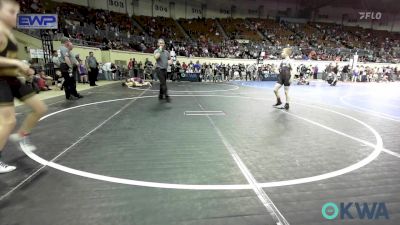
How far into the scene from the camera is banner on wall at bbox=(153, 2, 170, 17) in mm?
33594

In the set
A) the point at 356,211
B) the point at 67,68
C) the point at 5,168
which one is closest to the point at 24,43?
the point at 67,68

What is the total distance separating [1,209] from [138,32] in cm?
2752

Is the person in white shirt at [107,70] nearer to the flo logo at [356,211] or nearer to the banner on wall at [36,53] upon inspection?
the banner on wall at [36,53]

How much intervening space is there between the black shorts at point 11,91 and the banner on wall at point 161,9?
3271 centimetres

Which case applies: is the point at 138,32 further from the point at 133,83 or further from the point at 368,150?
the point at 368,150

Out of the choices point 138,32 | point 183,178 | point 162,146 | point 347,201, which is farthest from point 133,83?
point 138,32

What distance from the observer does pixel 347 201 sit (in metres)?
2.58

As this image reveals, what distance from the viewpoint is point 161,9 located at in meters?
34.1

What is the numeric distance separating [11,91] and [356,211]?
384cm

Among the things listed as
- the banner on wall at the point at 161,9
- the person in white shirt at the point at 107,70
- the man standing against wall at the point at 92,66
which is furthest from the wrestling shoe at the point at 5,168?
the banner on wall at the point at 161,9

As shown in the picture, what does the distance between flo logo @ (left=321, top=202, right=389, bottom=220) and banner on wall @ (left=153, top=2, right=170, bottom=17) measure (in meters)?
34.5

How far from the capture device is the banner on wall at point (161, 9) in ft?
110

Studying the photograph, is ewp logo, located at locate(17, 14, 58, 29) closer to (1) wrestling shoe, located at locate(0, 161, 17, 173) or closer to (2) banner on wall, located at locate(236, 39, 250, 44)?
(1) wrestling shoe, located at locate(0, 161, 17, 173)

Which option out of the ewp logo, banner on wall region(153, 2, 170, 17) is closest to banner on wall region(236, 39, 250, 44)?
banner on wall region(153, 2, 170, 17)
